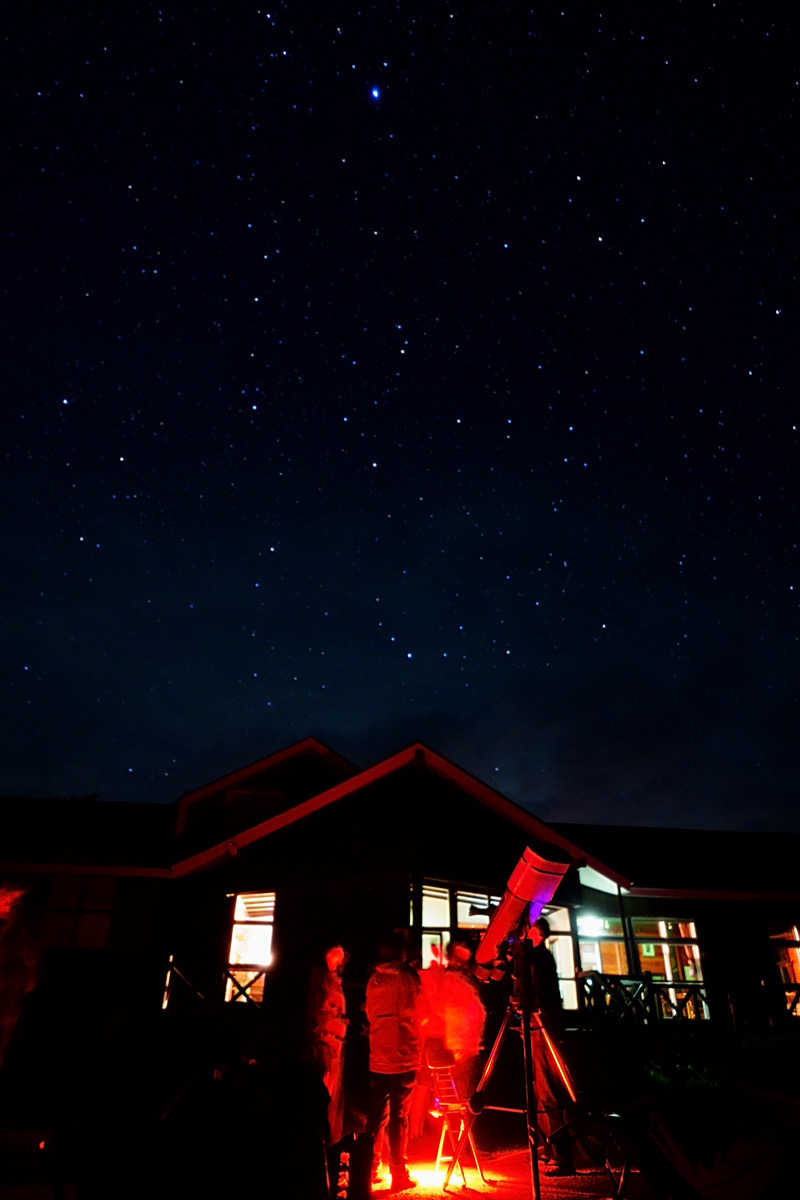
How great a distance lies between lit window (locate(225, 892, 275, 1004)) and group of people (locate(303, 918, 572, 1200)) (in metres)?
4.70

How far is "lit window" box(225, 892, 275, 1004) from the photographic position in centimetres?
1151

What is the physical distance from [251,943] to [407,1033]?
966 centimetres

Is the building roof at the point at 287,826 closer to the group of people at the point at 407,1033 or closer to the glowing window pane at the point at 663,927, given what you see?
the glowing window pane at the point at 663,927

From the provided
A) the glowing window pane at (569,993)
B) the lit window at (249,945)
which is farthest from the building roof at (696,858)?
the lit window at (249,945)

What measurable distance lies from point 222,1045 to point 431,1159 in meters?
4.93

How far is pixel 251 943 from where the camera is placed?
47.6 ft

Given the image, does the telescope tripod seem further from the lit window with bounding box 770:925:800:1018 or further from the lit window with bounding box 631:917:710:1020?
the lit window with bounding box 770:925:800:1018

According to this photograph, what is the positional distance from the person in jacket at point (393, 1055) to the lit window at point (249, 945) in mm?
5479

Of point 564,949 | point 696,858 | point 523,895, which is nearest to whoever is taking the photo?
point 523,895

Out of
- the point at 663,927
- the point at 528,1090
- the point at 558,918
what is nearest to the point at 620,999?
the point at 558,918

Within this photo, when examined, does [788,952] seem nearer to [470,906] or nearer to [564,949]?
[564,949]

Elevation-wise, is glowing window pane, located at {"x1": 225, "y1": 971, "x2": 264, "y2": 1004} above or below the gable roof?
below

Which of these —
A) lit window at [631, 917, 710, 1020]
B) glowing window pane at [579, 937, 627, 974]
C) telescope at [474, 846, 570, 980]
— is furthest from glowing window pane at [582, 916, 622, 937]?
telescope at [474, 846, 570, 980]

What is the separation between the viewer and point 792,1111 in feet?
13.3
